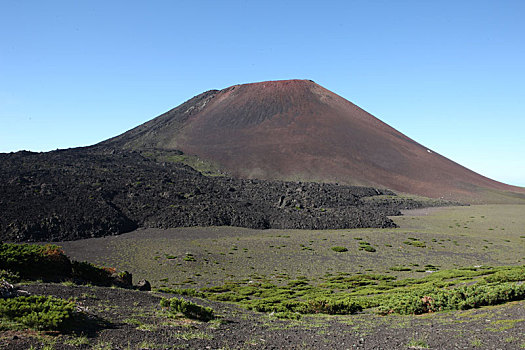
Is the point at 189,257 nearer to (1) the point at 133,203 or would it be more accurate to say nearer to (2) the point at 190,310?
(1) the point at 133,203

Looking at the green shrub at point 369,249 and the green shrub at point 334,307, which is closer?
the green shrub at point 334,307

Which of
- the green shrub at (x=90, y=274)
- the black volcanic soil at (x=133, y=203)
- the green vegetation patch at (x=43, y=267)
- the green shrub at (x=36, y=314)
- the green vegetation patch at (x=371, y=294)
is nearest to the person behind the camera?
the green shrub at (x=36, y=314)

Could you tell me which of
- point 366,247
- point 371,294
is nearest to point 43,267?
point 371,294

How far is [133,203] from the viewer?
222 ft

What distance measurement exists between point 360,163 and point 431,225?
63299 millimetres

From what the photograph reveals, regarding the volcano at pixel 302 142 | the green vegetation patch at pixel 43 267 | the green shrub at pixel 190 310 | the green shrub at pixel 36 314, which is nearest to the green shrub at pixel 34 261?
the green vegetation patch at pixel 43 267

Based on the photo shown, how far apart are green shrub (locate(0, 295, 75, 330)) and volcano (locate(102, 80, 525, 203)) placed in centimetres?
10929

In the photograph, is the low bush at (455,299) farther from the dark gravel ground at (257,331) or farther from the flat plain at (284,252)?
the flat plain at (284,252)

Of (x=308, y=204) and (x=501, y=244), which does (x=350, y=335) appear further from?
(x=308, y=204)

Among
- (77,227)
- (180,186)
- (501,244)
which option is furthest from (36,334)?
(180,186)

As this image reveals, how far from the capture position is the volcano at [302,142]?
12806 cm

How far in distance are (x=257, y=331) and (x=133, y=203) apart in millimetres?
58744

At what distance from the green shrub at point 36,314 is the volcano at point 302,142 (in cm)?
10929

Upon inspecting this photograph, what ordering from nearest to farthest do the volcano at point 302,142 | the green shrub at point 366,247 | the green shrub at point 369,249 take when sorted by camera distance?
1. the green shrub at point 369,249
2. the green shrub at point 366,247
3. the volcano at point 302,142
